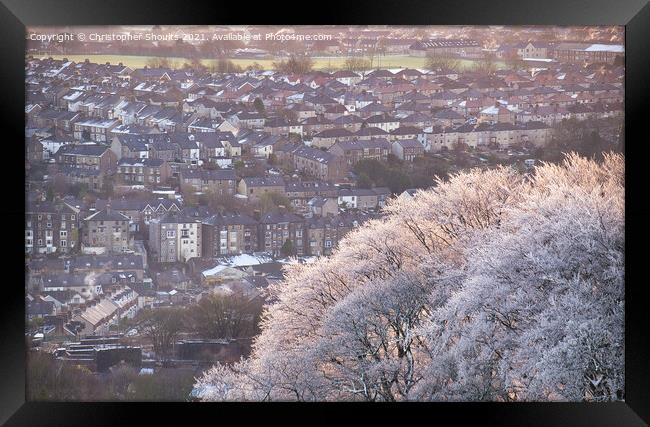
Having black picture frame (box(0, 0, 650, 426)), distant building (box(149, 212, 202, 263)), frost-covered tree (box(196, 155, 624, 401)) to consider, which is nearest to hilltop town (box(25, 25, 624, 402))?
distant building (box(149, 212, 202, 263))

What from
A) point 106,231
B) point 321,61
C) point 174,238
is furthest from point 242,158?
point 106,231

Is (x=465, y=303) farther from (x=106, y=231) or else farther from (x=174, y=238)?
(x=106, y=231)

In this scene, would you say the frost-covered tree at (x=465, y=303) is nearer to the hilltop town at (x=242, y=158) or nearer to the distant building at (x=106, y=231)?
the hilltop town at (x=242, y=158)

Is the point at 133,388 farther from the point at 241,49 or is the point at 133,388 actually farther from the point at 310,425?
the point at 241,49

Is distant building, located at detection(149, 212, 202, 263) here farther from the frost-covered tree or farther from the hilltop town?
the frost-covered tree

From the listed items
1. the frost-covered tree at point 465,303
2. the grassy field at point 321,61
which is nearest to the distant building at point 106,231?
the grassy field at point 321,61

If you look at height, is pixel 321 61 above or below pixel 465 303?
above
